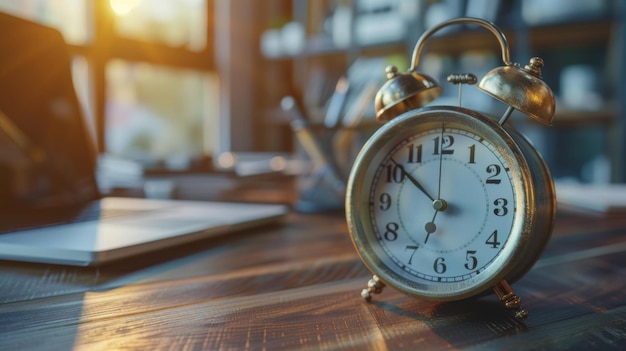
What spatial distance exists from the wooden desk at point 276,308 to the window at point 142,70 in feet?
7.81

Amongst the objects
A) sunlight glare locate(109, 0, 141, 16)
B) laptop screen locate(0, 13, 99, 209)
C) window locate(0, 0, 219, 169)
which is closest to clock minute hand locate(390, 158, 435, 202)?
laptop screen locate(0, 13, 99, 209)

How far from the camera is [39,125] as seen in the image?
115 centimetres

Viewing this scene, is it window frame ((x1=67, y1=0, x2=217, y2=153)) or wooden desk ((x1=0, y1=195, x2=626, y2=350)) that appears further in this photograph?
window frame ((x1=67, y1=0, x2=217, y2=153))

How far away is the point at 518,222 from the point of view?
1.52 feet

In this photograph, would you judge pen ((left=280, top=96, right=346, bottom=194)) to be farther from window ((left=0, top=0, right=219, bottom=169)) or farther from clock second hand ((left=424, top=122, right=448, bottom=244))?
window ((left=0, top=0, right=219, bottom=169))

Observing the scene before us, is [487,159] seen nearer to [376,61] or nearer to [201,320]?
[201,320]

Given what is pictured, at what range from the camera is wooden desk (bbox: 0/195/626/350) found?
0.39 m

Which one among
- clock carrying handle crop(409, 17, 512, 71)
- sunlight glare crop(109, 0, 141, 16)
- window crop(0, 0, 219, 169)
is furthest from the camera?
sunlight glare crop(109, 0, 141, 16)

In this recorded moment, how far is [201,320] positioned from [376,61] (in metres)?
3.66

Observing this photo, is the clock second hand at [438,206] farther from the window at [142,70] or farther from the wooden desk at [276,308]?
the window at [142,70]

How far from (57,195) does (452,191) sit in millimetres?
1009

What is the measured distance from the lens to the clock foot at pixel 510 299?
457 mm

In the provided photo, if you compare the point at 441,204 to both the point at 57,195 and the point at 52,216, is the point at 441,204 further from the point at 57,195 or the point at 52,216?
the point at 57,195

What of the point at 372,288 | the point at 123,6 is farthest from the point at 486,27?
the point at 123,6
